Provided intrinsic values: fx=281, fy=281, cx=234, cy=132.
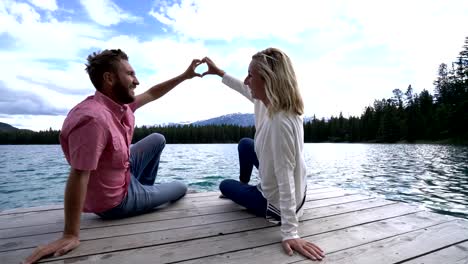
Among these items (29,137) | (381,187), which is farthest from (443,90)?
(29,137)

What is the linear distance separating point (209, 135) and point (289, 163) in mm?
91841

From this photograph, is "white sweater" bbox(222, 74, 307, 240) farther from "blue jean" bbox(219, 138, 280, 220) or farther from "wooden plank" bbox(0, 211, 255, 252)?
"wooden plank" bbox(0, 211, 255, 252)

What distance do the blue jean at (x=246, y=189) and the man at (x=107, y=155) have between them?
0.66m

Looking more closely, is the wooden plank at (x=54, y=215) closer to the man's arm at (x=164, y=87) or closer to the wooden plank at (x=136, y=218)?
the wooden plank at (x=136, y=218)

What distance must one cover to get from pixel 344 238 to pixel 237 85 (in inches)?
76.9

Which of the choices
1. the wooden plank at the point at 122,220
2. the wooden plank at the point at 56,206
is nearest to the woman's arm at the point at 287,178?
the wooden plank at the point at 122,220

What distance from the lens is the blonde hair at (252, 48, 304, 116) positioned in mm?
2201

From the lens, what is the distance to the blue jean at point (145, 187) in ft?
8.64

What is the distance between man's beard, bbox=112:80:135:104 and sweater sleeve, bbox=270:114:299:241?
126cm

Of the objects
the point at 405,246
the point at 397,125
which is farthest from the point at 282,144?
the point at 397,125

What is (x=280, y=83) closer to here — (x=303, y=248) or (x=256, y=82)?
(x=256, y=82)

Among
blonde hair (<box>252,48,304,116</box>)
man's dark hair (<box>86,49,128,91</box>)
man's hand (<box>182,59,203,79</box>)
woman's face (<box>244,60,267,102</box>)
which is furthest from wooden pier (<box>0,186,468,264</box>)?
man's hand (<box>182,59,203,79</box>)

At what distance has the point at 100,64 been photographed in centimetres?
230

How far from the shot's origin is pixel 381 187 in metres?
9.78
